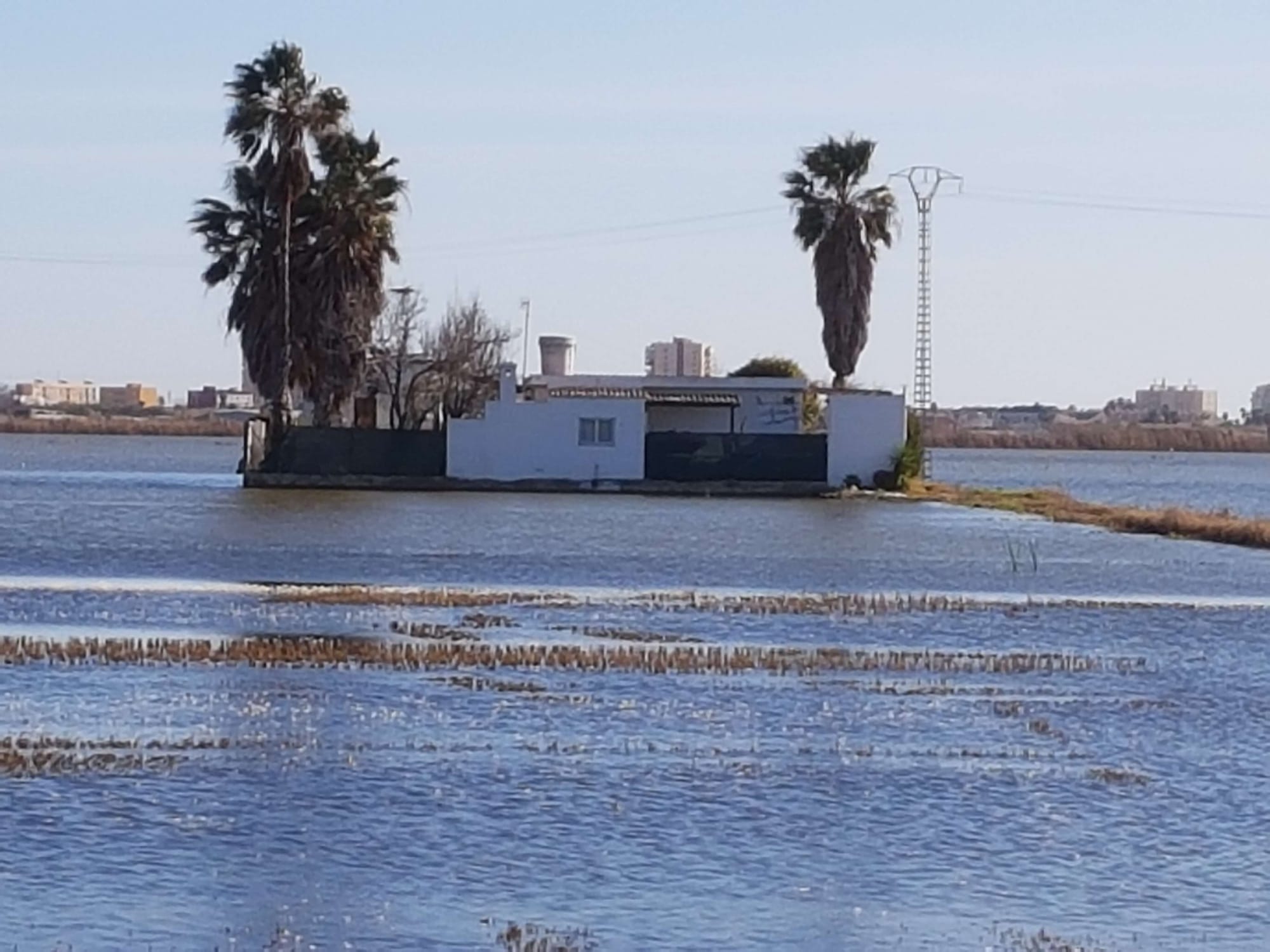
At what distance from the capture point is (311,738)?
1933 cm

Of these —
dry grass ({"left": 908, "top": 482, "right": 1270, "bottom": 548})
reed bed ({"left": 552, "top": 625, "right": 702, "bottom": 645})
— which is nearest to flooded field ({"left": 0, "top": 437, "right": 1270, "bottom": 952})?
reed bed ({"left": 552, "top": 625, "right": 702, "bottom": 645})

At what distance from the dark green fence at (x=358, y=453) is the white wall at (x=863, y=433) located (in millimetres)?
10172

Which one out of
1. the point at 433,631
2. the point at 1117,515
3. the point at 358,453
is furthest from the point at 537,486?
the point at 433,631

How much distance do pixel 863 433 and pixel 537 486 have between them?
8558mm

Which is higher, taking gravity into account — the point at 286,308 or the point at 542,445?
the point at 286,308

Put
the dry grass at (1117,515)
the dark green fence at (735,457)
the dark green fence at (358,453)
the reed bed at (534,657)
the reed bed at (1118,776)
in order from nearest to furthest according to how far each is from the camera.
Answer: the reed bed at (1118,776)
the reed bed at (534,657)
the dry grass at (1117,515)
the dark green fence at (358,453)
the dark green fence at (735,457)

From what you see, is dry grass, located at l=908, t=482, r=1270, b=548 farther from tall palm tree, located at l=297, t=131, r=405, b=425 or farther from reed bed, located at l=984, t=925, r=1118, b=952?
reed bed, located at l=984, t=925, r=1118, b=952

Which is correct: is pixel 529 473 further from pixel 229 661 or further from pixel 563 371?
pixel 229 661

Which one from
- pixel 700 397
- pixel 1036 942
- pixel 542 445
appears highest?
pixel 700 397

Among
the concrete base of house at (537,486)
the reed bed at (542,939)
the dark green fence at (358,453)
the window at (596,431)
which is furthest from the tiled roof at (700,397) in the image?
the reed bed at (542,939)

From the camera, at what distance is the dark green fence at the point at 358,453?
222ft

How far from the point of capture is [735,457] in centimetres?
6981

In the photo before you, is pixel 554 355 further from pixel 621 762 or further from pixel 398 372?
pixel 621 762

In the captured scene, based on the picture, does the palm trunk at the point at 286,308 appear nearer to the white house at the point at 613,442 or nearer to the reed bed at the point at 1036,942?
the white house at the point at 613,442
